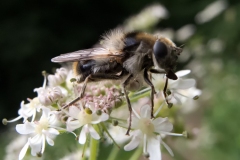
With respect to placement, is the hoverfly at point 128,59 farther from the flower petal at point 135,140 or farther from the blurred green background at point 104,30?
the blurred green background at point 104,30

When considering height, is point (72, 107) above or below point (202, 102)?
above

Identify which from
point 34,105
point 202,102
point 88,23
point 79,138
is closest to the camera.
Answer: point 79,138

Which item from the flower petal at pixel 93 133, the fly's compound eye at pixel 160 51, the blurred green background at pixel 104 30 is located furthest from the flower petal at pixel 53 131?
the blurred green background at pixel 104 30

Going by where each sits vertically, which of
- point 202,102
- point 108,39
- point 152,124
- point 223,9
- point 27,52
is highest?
point 108,39

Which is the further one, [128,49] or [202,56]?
[202,56]

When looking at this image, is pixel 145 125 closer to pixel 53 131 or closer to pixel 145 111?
pixel 145 111

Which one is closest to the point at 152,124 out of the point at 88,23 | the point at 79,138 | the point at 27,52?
the point at 79,138

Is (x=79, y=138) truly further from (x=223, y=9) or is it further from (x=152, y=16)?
(x=223, y=9)
